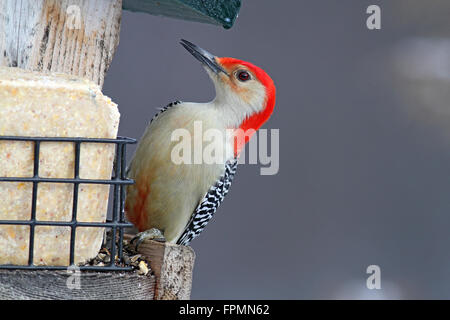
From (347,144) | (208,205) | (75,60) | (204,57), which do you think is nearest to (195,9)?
(75,60)

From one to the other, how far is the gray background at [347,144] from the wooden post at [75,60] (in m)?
2.01

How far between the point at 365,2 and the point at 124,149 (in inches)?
110

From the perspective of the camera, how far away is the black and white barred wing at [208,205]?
2389 millimetres

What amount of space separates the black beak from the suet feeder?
1.48 ft

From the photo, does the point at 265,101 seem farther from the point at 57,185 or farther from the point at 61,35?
the point at 57,185

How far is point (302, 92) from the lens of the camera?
4359 mm

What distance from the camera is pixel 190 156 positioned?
2.34 metres

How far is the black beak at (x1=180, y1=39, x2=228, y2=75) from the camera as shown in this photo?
239cm

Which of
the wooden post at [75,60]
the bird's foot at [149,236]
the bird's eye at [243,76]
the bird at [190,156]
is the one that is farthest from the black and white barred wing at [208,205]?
the wooden post at [75,60]

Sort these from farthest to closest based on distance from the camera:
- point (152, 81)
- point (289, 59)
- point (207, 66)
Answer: point (289, 59)
point (152, 81)
point (207, 66)

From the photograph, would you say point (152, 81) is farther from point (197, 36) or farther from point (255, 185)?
point (255, 185)

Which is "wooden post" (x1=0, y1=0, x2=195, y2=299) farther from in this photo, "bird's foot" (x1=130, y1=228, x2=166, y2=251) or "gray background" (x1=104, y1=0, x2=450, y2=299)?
"gray background" (x1=104, y1=0, x2=450, y2=299)

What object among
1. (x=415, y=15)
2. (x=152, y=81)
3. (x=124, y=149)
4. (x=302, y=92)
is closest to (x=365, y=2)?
(x=415, y=15)

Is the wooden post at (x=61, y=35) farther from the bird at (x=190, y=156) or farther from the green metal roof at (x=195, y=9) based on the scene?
the bird at (x=190, y=156)
